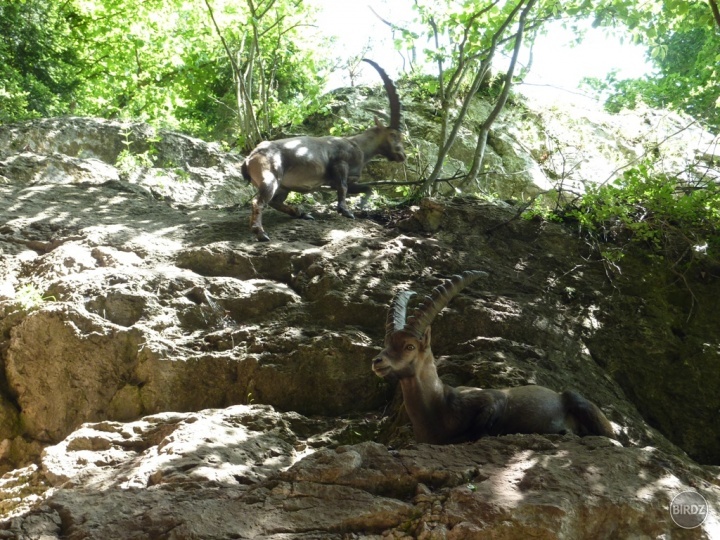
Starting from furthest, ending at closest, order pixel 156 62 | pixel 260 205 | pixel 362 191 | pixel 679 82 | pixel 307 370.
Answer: pixel 679 82
pixel 156 62
pixel 362 191
pixel 260 205
pixel 307 370

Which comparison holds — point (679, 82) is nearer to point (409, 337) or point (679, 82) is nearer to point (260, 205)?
point (260, 205)

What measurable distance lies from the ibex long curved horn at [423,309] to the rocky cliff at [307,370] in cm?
71

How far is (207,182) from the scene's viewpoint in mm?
12156

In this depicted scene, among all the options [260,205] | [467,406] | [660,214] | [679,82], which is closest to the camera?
[467,406]

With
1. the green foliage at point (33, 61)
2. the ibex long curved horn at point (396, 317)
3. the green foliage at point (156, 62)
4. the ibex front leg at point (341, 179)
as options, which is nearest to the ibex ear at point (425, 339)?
the ibex long curved horn at point (396, 317)

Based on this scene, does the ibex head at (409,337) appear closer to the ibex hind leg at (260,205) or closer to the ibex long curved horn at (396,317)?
the ibex long curved horn at (396,317)

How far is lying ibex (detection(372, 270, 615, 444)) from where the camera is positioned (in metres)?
5.44

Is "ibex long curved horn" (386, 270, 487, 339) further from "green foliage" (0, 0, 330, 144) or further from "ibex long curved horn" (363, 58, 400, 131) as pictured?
"green foliage" (0, 0, 330, 144)

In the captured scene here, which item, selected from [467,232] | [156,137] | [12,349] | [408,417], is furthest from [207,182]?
[408,417]

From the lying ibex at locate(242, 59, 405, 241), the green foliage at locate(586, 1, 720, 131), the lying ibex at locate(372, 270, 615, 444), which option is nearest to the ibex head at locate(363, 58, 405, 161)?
the lying ibex at locate(242, 59, 405, 241)

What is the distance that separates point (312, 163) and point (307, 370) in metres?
4.71

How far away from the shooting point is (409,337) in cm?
575

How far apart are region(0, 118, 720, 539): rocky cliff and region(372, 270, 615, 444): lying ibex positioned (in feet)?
0.89

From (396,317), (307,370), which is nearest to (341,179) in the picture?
(307,370)
